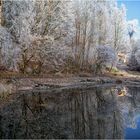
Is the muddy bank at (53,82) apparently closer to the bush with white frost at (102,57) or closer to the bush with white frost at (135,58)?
the bush with white frost at (102,57)

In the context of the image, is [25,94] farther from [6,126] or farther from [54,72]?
[54,72]

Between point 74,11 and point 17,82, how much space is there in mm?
21339

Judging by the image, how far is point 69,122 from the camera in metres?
16.0

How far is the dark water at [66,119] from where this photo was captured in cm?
1387

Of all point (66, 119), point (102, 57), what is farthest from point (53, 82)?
point (66, 119)

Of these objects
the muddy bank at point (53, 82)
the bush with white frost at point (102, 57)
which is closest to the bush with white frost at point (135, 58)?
the bush with white frost at point (102, 57)

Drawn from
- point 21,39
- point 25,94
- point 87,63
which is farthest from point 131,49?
point 25,94

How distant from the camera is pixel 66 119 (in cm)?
1684

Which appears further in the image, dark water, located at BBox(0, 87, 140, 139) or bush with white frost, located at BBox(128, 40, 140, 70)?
bush with white frost, located at BBox(128, 40, 140, 70)

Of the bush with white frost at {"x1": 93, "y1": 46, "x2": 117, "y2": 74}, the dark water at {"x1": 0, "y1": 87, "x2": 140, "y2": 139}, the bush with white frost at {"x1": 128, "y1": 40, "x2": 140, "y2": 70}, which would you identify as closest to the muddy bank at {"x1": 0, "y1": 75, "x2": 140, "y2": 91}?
the bush with white frost at {"x1": 93, "y1": 46, "x2": 117, "y2": 74}

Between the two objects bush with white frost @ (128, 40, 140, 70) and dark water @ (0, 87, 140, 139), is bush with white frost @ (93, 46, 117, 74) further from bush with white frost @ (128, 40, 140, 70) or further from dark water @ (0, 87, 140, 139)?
dark water @ (0, 87, 140, 139)

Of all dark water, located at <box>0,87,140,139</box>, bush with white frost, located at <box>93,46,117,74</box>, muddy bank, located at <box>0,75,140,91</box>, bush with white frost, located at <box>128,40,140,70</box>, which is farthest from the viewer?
bush with white frost, located at <box>128,40,140,70</box>

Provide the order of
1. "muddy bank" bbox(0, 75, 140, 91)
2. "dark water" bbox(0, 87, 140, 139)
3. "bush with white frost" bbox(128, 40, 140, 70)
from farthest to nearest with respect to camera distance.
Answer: "bush with white frost" bbox(128, 40, 140, 70) → "muddy bank" bbox(0, 75, 140, 91) → "dark water" bbox(0, 87, 140, 139)

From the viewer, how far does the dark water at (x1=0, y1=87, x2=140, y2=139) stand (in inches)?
546
